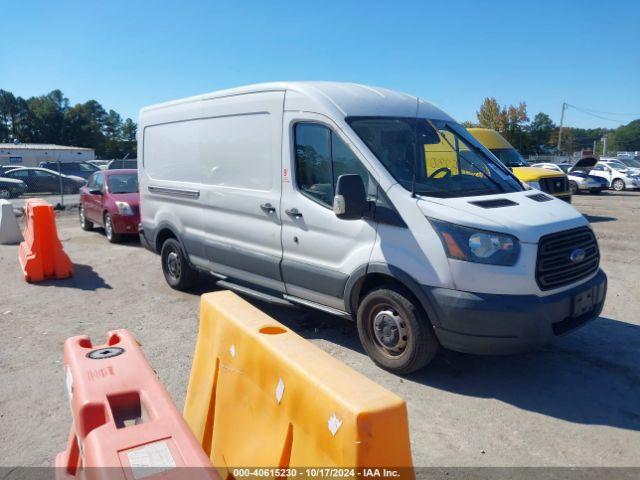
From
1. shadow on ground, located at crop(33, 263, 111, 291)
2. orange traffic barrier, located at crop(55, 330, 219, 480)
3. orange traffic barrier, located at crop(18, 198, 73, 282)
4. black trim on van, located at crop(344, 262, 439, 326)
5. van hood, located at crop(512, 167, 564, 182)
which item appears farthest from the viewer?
van hood, located at crop(512, 167, 564, 182)

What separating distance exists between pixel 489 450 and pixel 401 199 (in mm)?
1887

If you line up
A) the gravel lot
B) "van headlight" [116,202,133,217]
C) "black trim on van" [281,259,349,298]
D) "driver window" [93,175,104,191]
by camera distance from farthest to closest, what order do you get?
1. "driver window" [93,175,104,191]
2. "van headlight" [116,202,133,217]
3. "black trim on van" [281,259,349,298]
4. the gravel lot

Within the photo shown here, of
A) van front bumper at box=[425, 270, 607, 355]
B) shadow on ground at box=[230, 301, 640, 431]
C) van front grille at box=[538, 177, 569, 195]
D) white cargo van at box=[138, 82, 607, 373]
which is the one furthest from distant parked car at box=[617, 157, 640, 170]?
van front bumper at box=[425, 270, 607, 355]

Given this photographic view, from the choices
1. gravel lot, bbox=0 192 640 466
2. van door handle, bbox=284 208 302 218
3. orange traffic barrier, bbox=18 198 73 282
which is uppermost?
van door handle, bbox=284 208 302 218

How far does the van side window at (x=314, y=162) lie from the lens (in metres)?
4.75

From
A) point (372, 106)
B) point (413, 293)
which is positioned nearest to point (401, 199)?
point (413, 293)

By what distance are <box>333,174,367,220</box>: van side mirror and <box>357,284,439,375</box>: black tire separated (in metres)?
0.68

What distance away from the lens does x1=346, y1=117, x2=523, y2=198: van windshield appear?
14.6ft

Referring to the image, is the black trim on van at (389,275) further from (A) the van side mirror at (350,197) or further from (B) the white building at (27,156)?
(B) the white building at (27,156)

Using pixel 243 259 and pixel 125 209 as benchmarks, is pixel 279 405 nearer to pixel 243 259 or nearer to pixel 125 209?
pixel 243 259

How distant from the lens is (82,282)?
25.8 feet

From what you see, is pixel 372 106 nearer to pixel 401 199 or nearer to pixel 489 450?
pixel 401 199

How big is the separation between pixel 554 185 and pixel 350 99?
31.2ft

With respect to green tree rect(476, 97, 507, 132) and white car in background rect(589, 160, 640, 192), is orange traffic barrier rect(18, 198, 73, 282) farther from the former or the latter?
green tree rect(476, 97, 507, 132)
